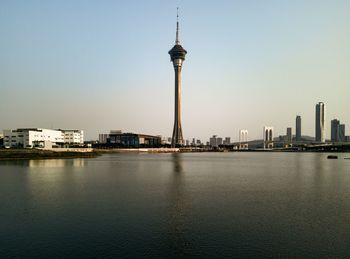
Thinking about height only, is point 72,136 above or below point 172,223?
above

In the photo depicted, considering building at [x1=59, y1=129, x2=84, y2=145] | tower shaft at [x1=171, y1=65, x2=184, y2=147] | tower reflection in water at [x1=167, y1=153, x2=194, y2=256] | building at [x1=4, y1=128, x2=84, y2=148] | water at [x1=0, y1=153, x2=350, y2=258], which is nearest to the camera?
water at [x1=0, y1=153, x2=350, y2=258]

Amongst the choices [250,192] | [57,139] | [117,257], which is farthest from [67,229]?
[57,139]

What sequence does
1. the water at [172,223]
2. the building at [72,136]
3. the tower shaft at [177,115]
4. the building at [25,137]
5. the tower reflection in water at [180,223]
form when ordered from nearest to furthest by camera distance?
1. the water at [172,223]
2. the tower reflection in water at [180,223]
3. the building at [25,137]
4. the building at [72,136]
5. the tower shaft at [177,115]

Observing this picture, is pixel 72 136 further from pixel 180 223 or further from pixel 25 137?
pixel 180 223

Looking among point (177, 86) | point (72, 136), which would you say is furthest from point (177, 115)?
point (72, 136)

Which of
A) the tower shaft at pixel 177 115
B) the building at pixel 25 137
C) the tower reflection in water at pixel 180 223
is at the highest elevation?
the tower shaft at pixel 177 115

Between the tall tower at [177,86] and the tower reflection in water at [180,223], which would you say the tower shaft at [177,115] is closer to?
the tall tower at [177,86]

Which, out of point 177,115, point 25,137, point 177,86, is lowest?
→ point 25,137

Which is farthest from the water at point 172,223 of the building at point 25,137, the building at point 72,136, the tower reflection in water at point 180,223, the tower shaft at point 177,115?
the tower shaft at point 177,115

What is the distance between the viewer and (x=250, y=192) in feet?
94.4

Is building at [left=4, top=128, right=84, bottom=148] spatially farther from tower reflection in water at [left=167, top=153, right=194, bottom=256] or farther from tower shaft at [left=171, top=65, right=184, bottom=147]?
tower reflection in water at [left=167, top=153, right=194, bottom=256]

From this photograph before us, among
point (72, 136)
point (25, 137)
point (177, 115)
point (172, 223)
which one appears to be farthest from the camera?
point (177, 115)

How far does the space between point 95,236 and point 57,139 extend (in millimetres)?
149129

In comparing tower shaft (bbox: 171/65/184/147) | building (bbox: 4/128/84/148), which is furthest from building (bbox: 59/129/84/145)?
tower shaft (bbox: 171/65/184/147)
